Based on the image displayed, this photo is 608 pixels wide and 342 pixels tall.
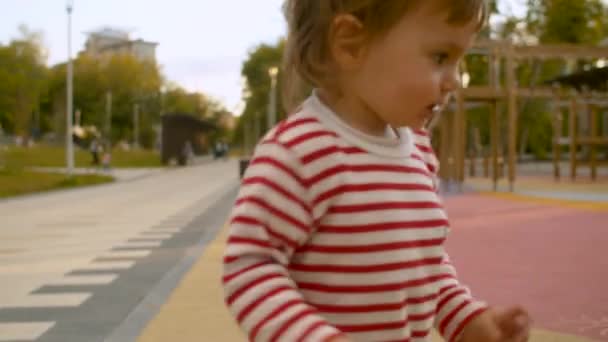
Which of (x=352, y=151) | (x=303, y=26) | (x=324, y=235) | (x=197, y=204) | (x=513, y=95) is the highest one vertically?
(x=513, y=95)

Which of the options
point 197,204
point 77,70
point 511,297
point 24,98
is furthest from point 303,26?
point 77,70

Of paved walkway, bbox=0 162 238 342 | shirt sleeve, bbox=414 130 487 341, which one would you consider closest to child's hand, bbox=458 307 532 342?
shirt sleeve, bbox=414 130 487 341

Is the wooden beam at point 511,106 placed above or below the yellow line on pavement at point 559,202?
above

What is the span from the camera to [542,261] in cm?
610

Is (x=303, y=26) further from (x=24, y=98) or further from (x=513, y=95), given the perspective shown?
(x=24, y=98)

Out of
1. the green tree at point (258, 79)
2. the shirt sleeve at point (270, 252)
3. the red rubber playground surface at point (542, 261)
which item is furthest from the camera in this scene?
the green tree at point (258, 79)

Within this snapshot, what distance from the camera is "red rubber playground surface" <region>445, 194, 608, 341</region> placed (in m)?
4.27

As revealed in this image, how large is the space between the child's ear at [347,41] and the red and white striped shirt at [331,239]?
110mm

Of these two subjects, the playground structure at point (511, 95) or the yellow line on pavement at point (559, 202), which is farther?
the playground structure at point (511, 95)

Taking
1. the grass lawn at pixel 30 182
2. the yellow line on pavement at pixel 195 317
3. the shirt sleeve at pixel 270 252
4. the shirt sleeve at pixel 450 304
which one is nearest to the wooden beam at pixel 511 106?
the yellow line on pavement at pixel 195 317

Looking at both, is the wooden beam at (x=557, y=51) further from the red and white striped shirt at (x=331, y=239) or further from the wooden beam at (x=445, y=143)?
the red and white striped shirt at (x=331, y=239)

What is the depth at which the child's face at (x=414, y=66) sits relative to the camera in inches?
53.7

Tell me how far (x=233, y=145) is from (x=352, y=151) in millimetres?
131414

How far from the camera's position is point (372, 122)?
1.48 m
